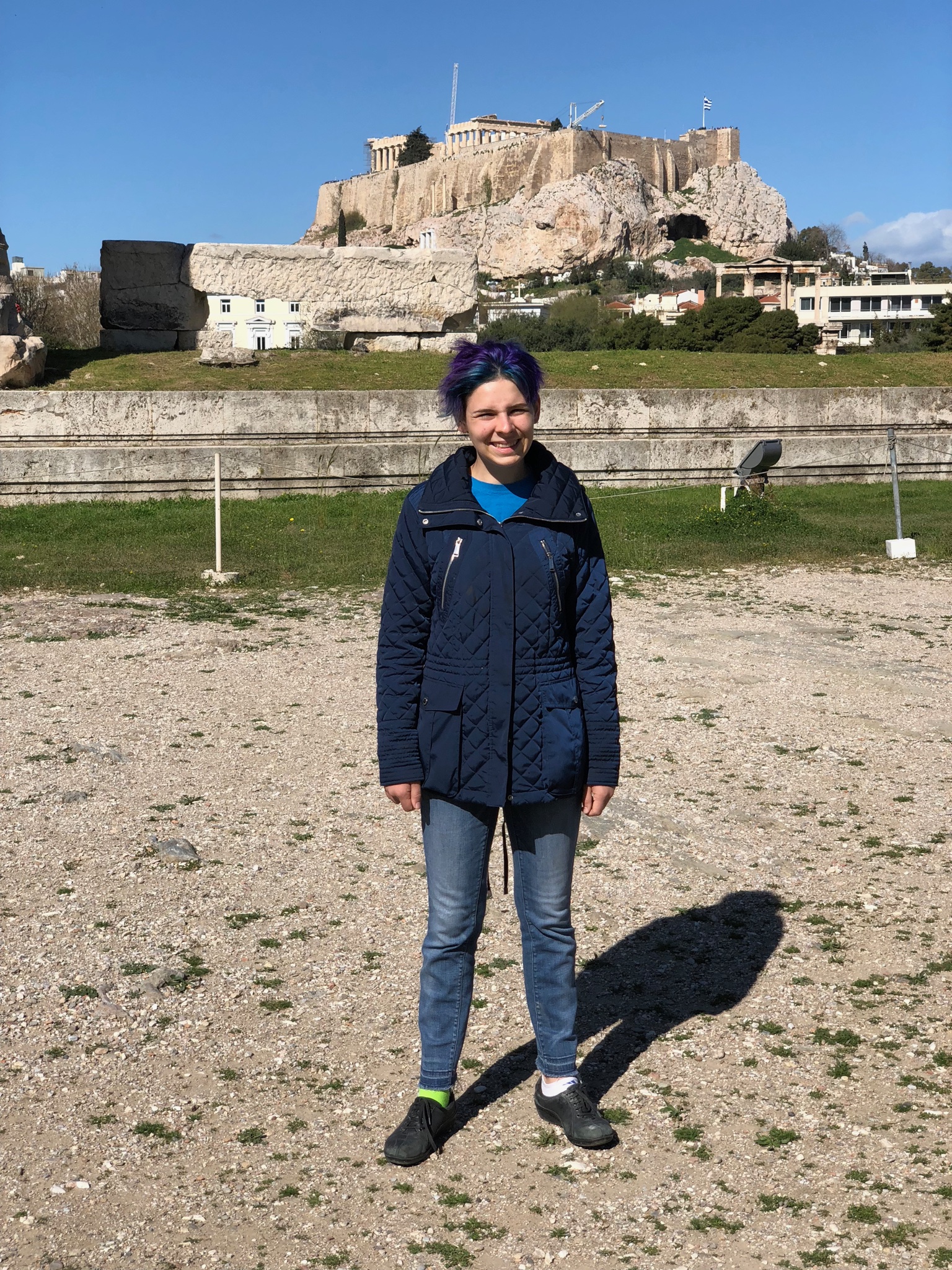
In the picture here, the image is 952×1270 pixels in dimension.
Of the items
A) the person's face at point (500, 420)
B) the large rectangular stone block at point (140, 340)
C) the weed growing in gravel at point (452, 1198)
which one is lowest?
the weed growing in gravel at point (452, 1198)

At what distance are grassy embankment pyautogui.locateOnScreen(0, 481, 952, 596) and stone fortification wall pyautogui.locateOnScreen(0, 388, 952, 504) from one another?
0.33 metres

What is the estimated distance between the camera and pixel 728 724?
248 inches

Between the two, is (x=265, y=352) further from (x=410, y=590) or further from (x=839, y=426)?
(x=410, y=590)

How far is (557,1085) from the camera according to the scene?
115 inches

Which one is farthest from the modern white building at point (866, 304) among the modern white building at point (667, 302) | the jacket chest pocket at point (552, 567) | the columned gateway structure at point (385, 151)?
the jacket chest pocket at point (552, 567)

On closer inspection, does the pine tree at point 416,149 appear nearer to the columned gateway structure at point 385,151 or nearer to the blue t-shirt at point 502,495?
the columned gateway structure at point 385,151

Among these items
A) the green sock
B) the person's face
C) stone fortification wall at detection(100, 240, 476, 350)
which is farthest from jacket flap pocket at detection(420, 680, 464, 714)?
stone fortification wall at detection(100, 240, 476, 350)

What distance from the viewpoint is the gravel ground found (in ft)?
8.50

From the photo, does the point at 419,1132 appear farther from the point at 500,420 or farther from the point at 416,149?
the point at 416,149

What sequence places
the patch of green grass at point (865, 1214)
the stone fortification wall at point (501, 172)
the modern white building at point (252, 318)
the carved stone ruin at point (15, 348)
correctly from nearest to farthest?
the patch of green grass at point (865, 1214) → the carved stone ruin at point (15, 348) → the modern white building at point (252, 318) → the stone fortification wall at point (501, 172)

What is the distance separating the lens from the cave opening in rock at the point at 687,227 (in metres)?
110

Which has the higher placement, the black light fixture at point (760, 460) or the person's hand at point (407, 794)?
the black light fixture at point (760, 460)

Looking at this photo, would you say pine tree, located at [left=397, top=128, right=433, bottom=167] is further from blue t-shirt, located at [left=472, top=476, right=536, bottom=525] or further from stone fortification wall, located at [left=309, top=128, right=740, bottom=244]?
blue t-shirt, located at [left=472, top=476, right=536, bottom=525]

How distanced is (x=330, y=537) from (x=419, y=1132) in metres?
9.33
